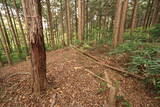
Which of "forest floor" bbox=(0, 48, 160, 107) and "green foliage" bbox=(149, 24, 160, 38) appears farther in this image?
"green foliage" bbox=(149, 24, 160, 38)

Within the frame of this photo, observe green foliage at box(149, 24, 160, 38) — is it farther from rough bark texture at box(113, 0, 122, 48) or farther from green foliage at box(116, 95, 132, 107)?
green foliage at box(116, 95, 132, 107)

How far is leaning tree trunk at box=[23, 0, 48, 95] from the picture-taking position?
7.04 feet

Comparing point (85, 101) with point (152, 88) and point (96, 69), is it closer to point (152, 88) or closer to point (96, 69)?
point (96, 69)

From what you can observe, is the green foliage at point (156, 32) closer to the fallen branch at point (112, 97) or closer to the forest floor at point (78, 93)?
the forest floor at point (78, 93)

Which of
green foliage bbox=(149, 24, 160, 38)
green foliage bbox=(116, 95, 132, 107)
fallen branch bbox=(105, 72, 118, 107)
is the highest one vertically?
green foliage bbox=(149, 24, 160, 38)

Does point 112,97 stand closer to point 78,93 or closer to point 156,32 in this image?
point 78,93

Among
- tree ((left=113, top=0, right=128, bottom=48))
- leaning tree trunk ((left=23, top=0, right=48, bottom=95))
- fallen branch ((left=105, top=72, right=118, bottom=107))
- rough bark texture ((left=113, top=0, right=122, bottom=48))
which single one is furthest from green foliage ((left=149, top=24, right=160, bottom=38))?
leaning tree trunk ((left=23, top=0, right=48, bottom=95))

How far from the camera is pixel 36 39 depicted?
90.0 inches

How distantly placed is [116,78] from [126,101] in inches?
44.1

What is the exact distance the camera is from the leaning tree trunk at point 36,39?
2.15 meters

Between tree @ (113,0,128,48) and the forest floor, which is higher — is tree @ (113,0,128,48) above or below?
above

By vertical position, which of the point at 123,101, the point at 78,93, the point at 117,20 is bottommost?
the point at 123,101

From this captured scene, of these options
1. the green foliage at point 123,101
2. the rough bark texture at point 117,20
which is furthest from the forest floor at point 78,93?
the rough bark texture at point 117,20

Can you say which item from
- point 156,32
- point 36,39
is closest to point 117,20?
point 156,32
